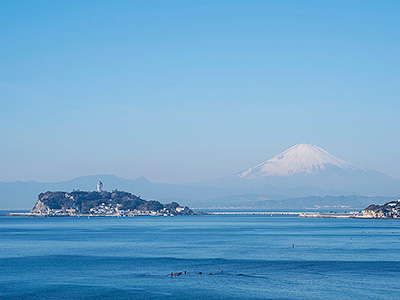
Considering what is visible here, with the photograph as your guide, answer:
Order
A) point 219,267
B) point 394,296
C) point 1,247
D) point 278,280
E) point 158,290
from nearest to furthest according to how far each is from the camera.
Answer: point 394,296
point 158,290
point 278,280
point 219,267
point 1,247

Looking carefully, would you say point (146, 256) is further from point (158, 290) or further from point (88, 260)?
point (158, 290)

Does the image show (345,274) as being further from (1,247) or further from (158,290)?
(1,247)

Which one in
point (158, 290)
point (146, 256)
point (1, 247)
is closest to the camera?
point (158, 290)

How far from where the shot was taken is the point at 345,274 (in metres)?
62.9

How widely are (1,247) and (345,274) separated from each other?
210 feet

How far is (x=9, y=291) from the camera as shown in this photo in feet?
176

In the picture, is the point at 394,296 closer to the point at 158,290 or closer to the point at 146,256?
the point at 158,290

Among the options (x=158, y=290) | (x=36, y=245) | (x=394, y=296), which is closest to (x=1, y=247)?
(x=36, y=245)

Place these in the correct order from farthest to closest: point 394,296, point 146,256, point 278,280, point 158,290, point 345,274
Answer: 1. point 146,256
2. point 345,274
3. point 278,280
4. point 158,290
5. point 394,296

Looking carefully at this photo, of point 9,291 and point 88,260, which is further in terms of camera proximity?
point 88,260

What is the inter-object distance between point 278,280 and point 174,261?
20.3 m

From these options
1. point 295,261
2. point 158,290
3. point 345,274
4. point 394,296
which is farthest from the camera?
point 295,261

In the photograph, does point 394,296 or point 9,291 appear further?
point 9,291

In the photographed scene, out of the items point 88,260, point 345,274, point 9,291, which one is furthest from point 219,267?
point 9,291
